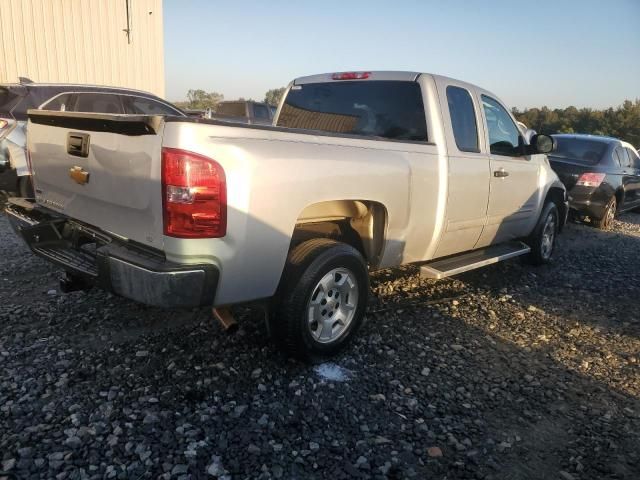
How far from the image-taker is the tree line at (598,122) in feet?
117

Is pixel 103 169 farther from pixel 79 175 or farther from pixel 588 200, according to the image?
pixel 588 200

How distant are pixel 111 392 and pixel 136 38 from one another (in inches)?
555

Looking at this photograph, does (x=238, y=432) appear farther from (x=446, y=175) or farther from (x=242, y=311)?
(x=446, y=175)

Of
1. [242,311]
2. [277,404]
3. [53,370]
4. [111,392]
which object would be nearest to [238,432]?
[277,404]

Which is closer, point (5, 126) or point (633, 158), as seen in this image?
point (5, 126)

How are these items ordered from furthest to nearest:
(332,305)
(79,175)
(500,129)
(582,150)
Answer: (582,150) → (500,129) → (332,305) → (79,175)

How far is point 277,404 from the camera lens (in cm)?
286

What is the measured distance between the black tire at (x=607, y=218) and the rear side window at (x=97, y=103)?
27.7 ft

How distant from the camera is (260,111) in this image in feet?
50.0

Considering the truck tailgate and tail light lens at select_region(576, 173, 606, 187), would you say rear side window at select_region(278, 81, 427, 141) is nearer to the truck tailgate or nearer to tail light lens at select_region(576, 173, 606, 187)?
the truck tailgate

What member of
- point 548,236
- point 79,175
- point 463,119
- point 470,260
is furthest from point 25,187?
point 548,236

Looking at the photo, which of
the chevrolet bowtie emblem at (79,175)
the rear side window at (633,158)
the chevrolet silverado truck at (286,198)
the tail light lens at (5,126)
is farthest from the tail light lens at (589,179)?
the tail light lens at (5,126)

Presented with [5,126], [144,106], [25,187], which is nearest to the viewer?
[25,187]

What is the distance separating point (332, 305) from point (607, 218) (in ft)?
24.8
